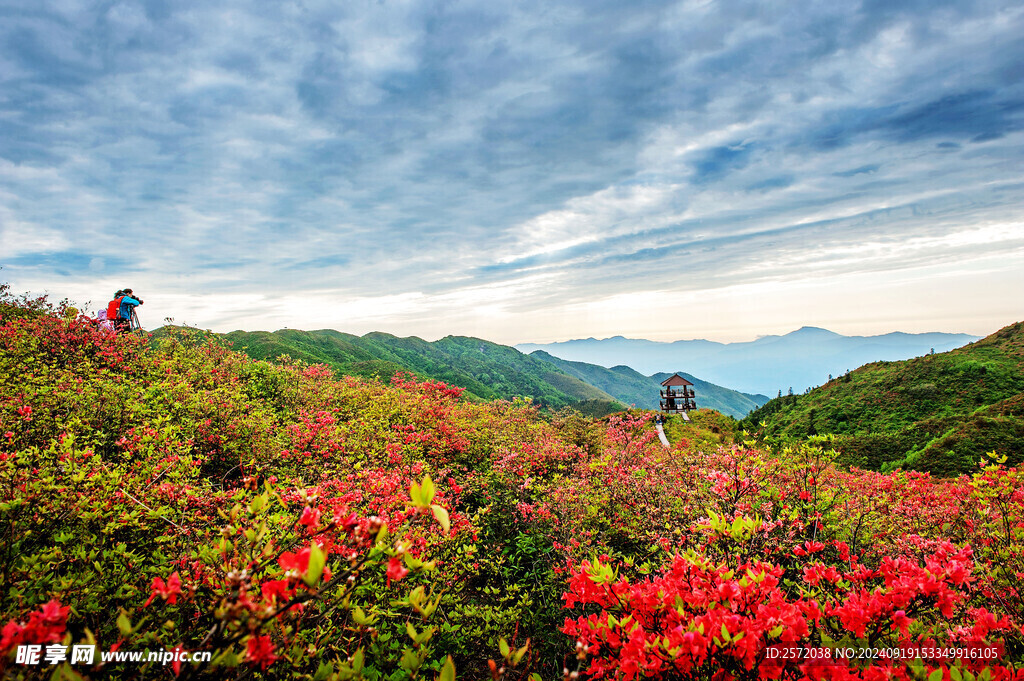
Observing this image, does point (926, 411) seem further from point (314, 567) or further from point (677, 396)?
point (314, 567)

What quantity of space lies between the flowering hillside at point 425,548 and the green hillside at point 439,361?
13.5 meters

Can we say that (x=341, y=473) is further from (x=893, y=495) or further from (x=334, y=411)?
(x=893, y=495)

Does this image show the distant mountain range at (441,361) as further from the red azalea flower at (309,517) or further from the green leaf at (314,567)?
the green leaf at (314,567)

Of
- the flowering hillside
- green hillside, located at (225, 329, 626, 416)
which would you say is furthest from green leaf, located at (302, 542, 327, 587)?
green hillside, located at (225, 329, 626, 416)

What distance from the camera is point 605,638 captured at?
2.65 m

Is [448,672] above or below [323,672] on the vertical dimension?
above

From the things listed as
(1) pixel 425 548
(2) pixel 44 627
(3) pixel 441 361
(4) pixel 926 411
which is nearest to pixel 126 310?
(1) pixel 425 548

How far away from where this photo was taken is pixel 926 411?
22906mm

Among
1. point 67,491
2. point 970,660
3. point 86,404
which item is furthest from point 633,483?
point 86,404

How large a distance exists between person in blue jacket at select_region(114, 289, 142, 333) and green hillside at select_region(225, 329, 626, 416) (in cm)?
633

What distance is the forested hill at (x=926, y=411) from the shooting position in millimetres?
15547

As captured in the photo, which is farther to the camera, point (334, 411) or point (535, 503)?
point (334, 411)

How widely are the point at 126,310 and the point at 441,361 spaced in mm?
106969

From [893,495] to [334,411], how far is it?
524 inches
